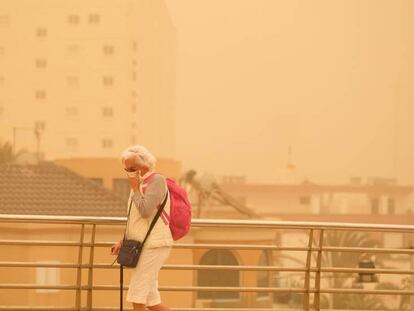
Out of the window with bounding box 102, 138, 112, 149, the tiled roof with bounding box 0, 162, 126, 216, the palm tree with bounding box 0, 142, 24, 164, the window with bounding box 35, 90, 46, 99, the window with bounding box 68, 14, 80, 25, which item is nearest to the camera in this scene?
the tiled roof with bounding box 0, 162, 126, 216

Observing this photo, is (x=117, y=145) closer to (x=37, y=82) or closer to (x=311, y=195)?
(x=37, y=82)

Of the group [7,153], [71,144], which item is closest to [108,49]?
[71,144]

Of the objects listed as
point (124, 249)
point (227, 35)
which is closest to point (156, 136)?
point (227, 35)

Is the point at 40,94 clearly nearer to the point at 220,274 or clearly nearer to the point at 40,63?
the point at 40,63

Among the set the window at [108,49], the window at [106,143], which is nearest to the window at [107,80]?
the window at [108,49]

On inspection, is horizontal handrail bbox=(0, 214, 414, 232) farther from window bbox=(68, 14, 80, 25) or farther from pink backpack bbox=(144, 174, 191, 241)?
window bbox=(68, 14, 80, 25)

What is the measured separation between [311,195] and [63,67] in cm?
2793

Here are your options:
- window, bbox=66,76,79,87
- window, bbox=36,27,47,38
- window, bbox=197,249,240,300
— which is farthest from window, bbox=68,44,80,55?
window, bbox=197,249,240,300

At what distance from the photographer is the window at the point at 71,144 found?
80.3 metres

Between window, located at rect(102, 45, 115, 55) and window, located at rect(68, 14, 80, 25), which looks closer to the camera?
window, located at rect(102, 45, 115, 55)

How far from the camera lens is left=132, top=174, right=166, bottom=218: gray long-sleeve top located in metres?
4.73

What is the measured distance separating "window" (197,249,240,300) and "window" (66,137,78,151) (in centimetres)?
3560

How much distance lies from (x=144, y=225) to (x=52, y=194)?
1616 inches

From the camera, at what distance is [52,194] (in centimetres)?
4522
